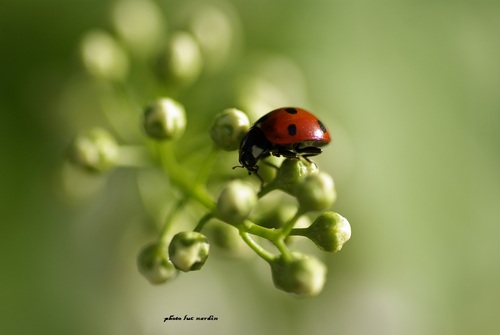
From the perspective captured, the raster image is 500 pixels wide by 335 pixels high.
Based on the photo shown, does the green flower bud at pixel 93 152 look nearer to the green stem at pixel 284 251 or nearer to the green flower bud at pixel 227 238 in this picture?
the green flower bud at pixel 227 238

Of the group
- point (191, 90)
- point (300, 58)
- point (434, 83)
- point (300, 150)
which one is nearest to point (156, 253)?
point (300, 150)

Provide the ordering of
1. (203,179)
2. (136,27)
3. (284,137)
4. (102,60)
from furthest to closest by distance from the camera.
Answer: (136,27) < (102,60) < (203,179) < (284,137)

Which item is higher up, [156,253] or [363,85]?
[363,85]

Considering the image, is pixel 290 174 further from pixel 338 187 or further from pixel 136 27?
pixel 338 187

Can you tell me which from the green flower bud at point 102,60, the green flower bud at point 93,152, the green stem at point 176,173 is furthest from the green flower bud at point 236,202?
the green flower bud at point 102,60

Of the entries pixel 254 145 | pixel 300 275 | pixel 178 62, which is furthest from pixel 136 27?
pixel 300 275

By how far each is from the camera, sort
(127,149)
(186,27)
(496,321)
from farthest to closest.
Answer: (496,321) → (186,27) → (127,149)

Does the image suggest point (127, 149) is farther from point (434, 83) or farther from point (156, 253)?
point (434, 83)
